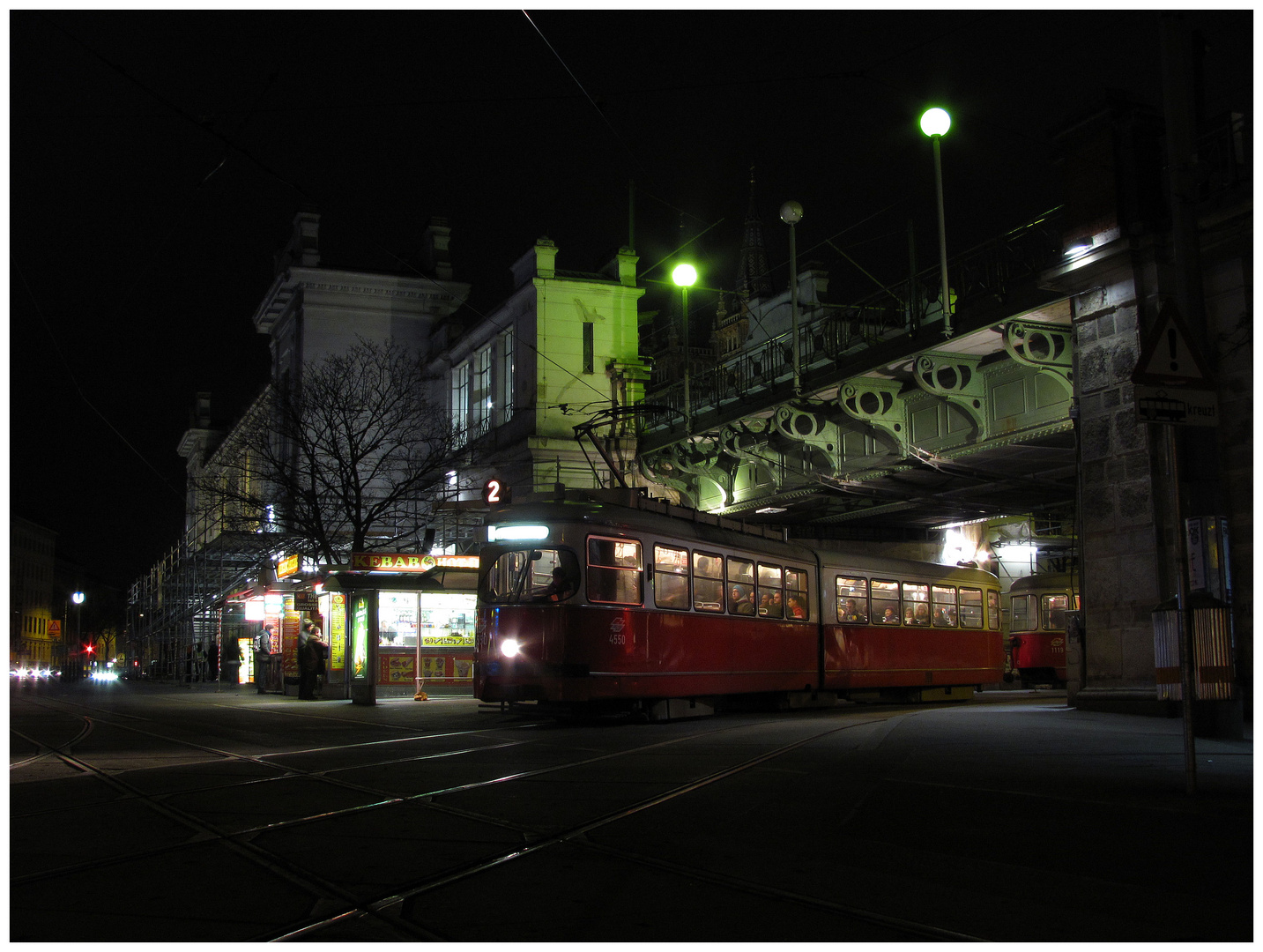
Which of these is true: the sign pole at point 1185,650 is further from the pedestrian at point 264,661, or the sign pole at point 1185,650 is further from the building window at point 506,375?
the building window at point 506,375

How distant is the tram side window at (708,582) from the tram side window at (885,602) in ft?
17.4

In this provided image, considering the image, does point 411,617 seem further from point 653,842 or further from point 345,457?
point 653,842

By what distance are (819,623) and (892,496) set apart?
6.53 metres

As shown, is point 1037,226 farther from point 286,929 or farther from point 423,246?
point 423,246

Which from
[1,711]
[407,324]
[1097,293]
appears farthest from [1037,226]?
[407,324]

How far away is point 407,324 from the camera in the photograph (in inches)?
1772

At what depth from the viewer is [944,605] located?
24125 millimetres

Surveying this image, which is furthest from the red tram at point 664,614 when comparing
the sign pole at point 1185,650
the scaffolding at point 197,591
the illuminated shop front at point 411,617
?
the scaffolding at point 197,591

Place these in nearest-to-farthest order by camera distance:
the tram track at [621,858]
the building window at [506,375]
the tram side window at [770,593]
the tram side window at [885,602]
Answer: the tram track at [621,858], the tram side window at [770,593], the tram side window at [885,602], the building window at [506,375]

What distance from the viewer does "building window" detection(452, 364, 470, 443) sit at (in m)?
39.9

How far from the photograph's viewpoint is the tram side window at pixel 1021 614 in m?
32.8

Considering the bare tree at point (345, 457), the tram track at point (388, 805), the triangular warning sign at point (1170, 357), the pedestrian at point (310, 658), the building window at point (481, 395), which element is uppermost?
the building window at point (481, 395)

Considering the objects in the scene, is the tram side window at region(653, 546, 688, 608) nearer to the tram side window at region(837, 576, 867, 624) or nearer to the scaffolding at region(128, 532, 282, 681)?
the tram side window at region(837, 576, 867, 624)

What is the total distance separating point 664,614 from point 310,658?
41.1 feet
